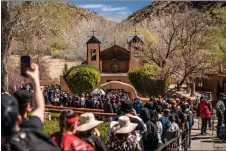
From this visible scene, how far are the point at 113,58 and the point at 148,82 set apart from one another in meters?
14.9

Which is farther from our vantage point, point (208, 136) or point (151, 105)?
point (208, 136)

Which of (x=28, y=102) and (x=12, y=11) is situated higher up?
(x=12, y=11)

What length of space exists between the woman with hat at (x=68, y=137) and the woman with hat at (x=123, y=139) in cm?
156

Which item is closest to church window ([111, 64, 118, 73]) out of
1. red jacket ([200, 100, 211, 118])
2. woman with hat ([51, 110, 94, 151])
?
red jacket ([200, 100, 211, 118])

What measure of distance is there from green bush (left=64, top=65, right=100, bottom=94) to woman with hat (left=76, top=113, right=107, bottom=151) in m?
28.1

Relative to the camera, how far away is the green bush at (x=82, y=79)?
34.4m

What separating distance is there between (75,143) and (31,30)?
16.9 m

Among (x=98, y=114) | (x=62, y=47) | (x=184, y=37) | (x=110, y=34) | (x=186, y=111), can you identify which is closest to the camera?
(x=186, y=111)

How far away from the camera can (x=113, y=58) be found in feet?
157

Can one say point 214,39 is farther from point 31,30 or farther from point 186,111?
point 186,111

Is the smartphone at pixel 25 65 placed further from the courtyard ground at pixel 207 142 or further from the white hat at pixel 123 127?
the courtyard ground at pixel 207 142

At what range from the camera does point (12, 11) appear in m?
20.5

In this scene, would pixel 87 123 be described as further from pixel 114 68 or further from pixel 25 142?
pixel 114 68

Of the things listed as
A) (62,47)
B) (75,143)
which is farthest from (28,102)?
(62,47)
